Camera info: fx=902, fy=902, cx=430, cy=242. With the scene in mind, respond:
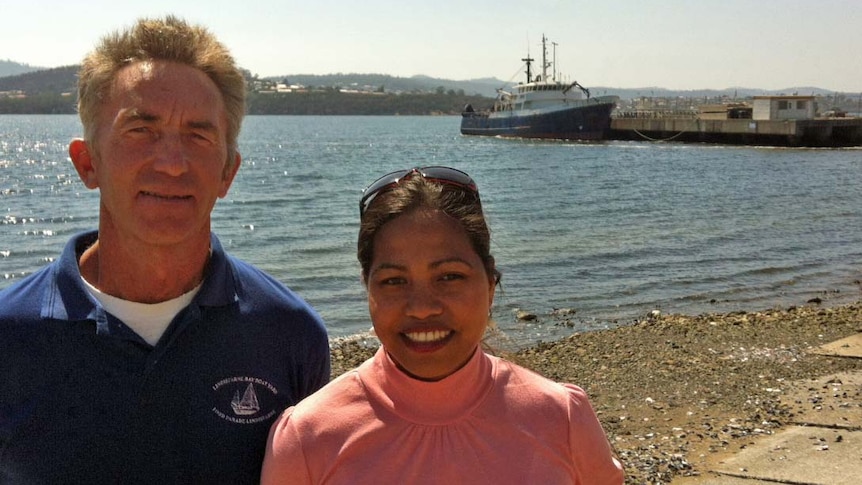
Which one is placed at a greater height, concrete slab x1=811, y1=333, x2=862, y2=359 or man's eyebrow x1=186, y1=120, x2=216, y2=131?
man's eyebrow x1=186, y1=120, x2=216, y2=131

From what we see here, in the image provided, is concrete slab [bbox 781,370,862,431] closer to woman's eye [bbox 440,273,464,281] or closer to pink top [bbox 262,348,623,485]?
pink top [bbox 262,348,623,485]

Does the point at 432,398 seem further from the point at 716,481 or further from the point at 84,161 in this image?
the point at 716,481

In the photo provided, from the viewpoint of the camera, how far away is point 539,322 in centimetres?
1284

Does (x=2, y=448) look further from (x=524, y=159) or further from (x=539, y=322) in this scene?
(x=524, y=159)

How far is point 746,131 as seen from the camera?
6100 centimetres

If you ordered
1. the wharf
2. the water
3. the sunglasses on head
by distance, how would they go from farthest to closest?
the wharf, the water, the sunglasses on head

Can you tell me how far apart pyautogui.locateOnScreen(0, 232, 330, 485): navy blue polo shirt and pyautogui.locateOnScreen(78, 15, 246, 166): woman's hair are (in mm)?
457

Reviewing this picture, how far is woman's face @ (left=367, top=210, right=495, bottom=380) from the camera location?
2328mm

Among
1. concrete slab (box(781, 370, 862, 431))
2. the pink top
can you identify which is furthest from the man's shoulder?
concrete slab (box(781, 370, 862, 431))

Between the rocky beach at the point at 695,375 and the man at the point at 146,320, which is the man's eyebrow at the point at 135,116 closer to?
the man at the point at 146,320

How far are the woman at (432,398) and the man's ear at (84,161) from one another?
2.67 feet

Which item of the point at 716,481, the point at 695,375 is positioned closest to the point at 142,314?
the point at 716,481

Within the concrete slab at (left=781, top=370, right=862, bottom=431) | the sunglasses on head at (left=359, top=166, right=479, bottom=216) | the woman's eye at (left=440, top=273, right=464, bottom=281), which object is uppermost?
the sunglasses on head at (left=359, top=166, right=479, bottom=216)

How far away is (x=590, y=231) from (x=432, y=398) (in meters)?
21.4
